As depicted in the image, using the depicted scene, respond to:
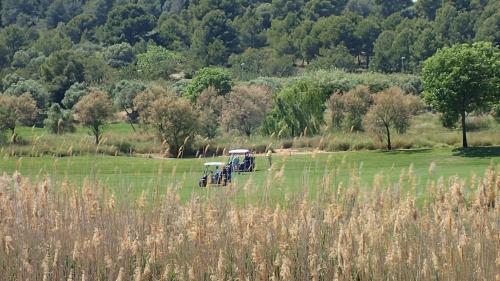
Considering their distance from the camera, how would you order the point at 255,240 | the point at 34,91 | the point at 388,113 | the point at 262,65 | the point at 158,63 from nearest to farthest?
1. the point at 255,240
2. the point at 388,113
3. the point at 34,91
4. the point at 158,63
5. the point at 262,65

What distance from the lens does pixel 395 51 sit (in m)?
102

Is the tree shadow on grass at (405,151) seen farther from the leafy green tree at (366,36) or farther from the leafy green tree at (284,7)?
the leafy green tree at (284,7)

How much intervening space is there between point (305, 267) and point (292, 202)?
1715 millimetres

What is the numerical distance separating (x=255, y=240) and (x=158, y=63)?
86.0 meters

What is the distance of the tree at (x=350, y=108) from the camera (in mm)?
53281

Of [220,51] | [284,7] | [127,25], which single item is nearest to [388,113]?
[220,51]

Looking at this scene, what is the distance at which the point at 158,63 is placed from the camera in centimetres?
9456

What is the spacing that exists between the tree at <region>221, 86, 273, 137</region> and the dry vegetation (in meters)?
45.7

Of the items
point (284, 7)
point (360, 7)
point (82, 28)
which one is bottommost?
point (82, 28)

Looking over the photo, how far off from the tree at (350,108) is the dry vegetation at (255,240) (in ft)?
137

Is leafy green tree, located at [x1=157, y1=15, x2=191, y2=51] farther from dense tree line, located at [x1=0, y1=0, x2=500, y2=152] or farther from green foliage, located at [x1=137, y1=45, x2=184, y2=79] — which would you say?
green foliage, located at [x1=137, y1=45, x2=184, y2=79]

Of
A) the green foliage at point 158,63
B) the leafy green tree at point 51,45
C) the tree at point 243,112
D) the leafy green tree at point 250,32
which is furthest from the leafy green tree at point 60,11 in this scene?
the tree at point 243,112

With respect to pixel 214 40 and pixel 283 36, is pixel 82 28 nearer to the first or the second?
pixel 214 40

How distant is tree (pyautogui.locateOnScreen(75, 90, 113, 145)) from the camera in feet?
167
